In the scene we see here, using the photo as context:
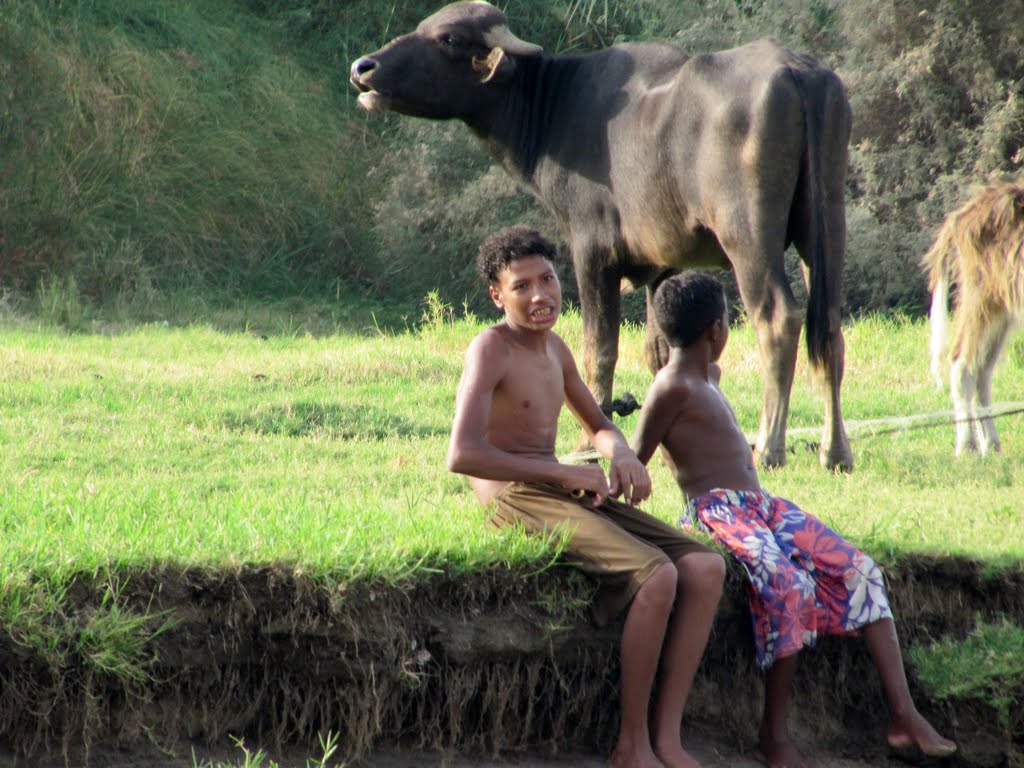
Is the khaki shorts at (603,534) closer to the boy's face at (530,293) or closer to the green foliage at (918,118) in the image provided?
the boy's face at (530,293)

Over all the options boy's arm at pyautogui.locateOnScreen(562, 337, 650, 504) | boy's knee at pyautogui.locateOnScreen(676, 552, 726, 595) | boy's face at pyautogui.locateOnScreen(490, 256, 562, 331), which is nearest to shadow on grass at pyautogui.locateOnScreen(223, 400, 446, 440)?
boy's arm at pyautogui.locateOnScreen(562, 337, 650, 504)

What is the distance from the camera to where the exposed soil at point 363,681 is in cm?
387

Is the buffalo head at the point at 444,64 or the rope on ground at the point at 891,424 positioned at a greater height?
the buffalo head at the point at 444,64

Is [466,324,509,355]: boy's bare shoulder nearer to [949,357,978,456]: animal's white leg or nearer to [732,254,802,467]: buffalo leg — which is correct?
[732,254,802,467]: buffalo leg

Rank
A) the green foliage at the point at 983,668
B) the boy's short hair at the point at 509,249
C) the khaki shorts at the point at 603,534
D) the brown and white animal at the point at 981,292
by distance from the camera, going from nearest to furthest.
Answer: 1. the khaki shorts at the point at 603,534
2. the boy's short hair at the point at 509,249
3. the green foliage at the point at 983,668
4. the brown and white animal at the point at 981,292

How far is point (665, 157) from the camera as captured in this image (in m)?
6.40

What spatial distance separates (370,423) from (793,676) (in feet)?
10.9

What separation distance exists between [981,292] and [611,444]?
345 centimetres

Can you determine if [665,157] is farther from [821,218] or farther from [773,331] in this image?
[773,331]

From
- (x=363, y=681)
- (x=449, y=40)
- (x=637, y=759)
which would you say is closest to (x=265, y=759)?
(x=363, y=681)

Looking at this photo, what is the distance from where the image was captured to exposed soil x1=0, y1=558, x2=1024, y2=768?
387 cm

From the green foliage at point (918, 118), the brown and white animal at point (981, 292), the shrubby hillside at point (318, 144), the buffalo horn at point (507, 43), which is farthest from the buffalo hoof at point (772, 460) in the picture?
the green foliage at point (918, 118)

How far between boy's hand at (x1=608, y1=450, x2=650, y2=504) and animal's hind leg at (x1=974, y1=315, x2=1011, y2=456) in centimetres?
322

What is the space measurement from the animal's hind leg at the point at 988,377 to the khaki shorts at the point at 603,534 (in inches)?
124
